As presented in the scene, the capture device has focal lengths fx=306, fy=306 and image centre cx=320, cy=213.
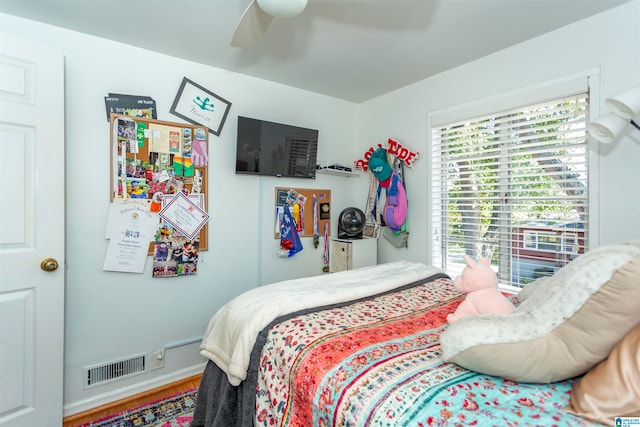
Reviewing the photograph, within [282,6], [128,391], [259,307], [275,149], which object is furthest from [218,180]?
[128,391]

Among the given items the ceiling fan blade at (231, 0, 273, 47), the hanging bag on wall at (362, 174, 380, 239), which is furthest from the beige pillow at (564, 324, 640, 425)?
the hanging bag on wall at (362, 174, 380, 239)

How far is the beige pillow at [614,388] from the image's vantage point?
72 centimetres

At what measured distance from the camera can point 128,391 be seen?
2170 mm

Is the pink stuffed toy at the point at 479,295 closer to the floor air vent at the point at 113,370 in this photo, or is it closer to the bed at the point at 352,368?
the bed at the point at 352,368

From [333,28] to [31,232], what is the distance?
215 cm

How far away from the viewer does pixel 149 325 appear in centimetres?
227

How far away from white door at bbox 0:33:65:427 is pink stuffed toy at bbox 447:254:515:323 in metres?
2.16

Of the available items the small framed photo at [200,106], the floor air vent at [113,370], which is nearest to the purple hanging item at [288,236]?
the small framed photo at [200,106]

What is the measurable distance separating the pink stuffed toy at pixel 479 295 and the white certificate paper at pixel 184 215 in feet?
6.18

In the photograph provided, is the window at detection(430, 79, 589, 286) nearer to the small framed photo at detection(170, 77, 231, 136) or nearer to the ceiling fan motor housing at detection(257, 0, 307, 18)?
the ceiling fan motor housing at detection(257, 0, 307, 18)

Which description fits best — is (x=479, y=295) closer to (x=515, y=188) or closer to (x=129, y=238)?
(x=515, y=188)

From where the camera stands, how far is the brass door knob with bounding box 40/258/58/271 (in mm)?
1729

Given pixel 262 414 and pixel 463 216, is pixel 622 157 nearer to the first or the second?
pixel 463 216

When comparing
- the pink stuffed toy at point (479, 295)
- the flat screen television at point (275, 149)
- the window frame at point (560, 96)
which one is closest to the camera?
the pink stuffed toy at point (479, 295)
